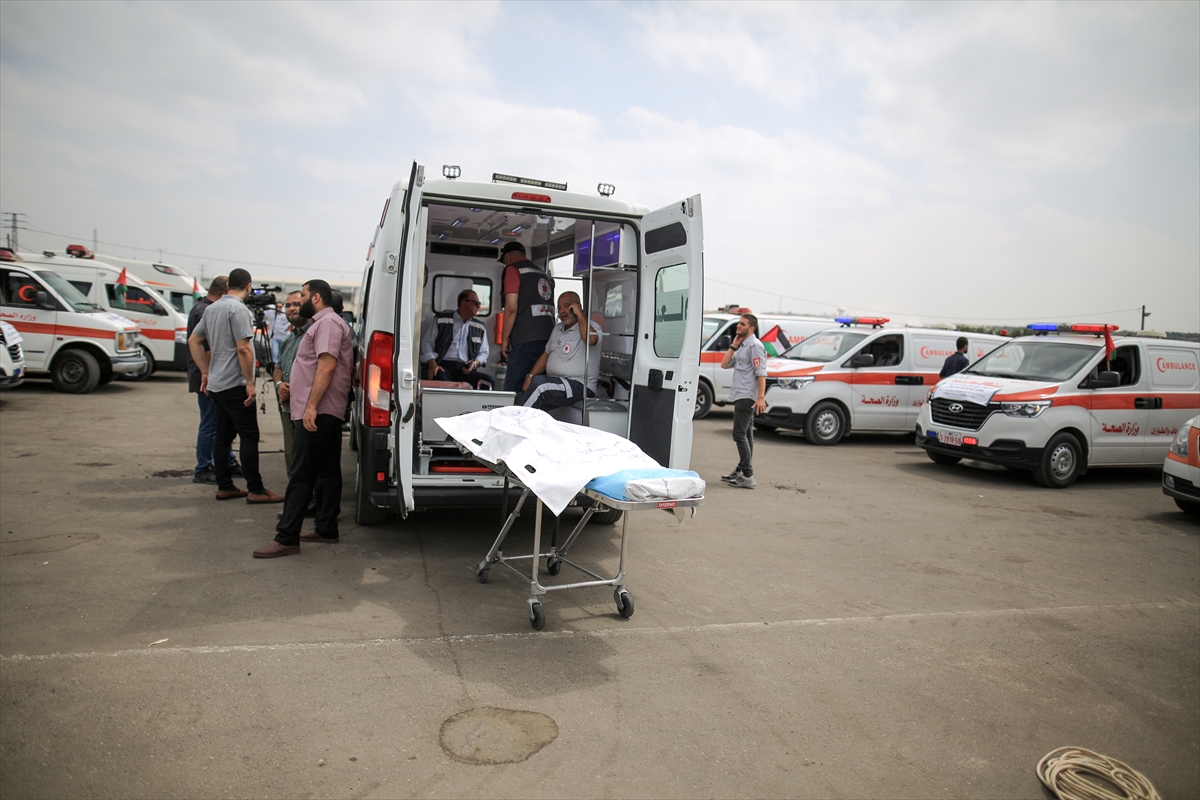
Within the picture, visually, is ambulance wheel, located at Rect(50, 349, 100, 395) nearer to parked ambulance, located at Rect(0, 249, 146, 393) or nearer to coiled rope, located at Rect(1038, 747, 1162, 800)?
parked ambulance, located at Rect(0, 249, 146, 393)

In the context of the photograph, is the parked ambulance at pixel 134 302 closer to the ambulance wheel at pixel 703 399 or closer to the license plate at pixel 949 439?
the ambulance wheel at pixel 703 399

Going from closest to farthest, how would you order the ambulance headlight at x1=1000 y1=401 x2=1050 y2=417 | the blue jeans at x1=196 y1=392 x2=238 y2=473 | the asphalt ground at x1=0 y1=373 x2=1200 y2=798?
the asphalt ground at x1=0 y1=373 x2=1200 y2=798 → the blue jeans at x1=196 y1=392 x2=238 y2=473 → the ambulance headlight at x1=1000 y1=401 x2=1050 y2=417

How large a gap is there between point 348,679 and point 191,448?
23.0 ft

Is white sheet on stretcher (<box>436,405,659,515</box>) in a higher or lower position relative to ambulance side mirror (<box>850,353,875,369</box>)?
lower

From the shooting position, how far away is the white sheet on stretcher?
163 inches

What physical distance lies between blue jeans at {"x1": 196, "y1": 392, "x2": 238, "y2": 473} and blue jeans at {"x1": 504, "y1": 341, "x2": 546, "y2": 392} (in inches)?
105

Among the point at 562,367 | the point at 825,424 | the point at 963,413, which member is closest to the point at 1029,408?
the point at 963,413

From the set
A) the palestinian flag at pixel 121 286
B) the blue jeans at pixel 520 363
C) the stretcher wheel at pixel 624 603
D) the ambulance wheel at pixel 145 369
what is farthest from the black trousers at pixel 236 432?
the palestinian flag at pixel 121 286

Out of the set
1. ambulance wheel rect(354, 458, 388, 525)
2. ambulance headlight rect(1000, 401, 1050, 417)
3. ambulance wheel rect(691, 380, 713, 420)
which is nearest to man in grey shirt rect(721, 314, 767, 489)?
ambulance headlight rect(1000, 401, 1050, 417)

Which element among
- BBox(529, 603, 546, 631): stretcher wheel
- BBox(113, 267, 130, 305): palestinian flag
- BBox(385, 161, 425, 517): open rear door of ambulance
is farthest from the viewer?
BBox(113, 267, 130, 305): palestinian flag

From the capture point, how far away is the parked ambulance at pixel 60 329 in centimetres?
1367

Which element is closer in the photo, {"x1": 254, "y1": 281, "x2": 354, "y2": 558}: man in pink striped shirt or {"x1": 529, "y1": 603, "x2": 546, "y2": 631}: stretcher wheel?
{"x1": 529, "y1": 603, "x2": 546, "y2": 631}: stretcher wheel

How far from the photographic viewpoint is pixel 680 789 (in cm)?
301

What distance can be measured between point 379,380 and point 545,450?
1.56 metres
